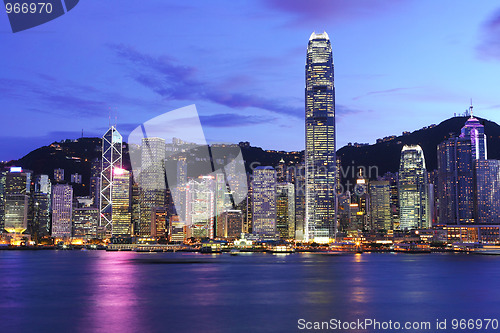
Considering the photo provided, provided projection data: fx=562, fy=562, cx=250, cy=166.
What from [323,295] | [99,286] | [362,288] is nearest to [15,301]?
[99,286]

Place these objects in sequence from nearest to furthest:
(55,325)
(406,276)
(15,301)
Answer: (55,325) → (15,301) → (406,276)

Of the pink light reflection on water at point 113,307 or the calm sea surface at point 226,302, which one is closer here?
the pink light reflection on water at point 113,307

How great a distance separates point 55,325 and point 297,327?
18924mm

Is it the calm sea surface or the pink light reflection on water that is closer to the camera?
the pink light reflection on water

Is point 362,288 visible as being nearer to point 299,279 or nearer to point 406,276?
point 299,279

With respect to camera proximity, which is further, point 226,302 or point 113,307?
point 226,302

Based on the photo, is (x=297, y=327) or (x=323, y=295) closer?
(x=297, y=327)

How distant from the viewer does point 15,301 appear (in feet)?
192

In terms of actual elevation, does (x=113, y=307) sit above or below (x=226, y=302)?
above

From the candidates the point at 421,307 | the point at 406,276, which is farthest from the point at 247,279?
the point at 421,307

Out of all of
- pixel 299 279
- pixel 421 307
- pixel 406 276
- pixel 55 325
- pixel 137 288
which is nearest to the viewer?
pixel 55 325

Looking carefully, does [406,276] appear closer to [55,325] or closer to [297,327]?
[297,327]

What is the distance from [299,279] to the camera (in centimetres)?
8475

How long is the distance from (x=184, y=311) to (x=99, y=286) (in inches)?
1048
